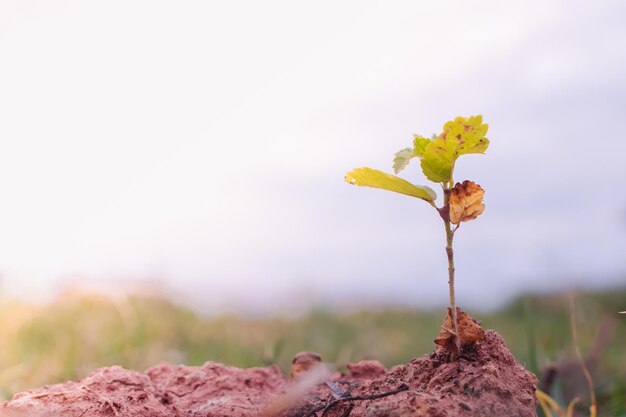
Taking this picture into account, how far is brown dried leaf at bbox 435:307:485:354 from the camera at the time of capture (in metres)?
1.45

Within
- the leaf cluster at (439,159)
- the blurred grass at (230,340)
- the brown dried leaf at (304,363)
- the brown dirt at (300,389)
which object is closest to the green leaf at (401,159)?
the leaf cluster at (439,159)

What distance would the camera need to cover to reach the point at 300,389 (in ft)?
5.06

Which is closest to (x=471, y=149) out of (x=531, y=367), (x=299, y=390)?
(x=299, y=390)

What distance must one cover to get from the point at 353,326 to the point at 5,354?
3.43 m

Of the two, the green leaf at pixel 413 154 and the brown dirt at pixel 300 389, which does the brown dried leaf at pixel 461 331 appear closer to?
the brown dirt at pixel 300 389

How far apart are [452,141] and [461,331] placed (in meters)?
0.39

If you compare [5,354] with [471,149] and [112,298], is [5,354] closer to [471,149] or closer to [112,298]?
[112,298]

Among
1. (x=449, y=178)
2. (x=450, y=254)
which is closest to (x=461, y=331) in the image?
(x=450, y=254)

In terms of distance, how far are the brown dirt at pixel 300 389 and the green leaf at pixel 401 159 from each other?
408mm

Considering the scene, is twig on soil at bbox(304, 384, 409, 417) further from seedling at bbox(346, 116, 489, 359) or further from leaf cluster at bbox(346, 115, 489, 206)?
leaf cluster at bbox(346, 115, 489, 206)

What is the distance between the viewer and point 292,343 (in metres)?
5.31

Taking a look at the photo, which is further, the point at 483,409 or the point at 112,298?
the point at 112,298

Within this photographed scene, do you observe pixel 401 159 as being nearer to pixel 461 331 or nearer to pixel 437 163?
pixel 437 163

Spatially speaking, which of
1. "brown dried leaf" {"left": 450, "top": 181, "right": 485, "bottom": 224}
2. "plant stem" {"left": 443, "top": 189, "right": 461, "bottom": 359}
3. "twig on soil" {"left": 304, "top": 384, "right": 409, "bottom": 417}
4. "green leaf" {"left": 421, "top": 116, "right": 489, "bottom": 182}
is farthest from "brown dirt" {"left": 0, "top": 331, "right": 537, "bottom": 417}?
"green leaf" {"left": 421, "top": 116, "right": 489, "bottom": 182}
